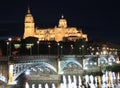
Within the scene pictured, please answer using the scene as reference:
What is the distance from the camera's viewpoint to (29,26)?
152 meters

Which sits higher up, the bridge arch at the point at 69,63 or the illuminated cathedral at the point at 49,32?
the illuminated cathedral at the point at 49,32

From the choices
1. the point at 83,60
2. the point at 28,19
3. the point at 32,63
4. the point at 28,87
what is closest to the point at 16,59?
the point at 32,63

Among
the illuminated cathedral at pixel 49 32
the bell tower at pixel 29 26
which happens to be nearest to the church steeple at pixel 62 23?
the illuminated cathedral at pixel 49 32

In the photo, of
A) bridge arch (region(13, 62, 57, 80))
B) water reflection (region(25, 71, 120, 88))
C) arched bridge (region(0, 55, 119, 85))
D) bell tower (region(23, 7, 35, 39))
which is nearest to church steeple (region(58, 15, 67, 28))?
bell tower (region(23, 7, 35, 39))

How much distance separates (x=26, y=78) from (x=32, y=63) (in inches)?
444

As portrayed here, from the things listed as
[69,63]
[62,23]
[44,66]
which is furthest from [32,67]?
[62,23]

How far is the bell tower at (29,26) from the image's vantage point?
149950 mm

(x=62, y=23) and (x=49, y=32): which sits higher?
(x=62, y=23)

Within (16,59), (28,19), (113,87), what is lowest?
(113,87)

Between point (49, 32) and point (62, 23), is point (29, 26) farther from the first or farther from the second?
point (62, 23)

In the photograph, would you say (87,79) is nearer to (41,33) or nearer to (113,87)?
(113,87)

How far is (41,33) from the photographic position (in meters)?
158

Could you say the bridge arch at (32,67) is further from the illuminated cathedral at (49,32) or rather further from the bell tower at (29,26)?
the bell tower at (29,26)

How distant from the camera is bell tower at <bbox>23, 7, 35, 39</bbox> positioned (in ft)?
492
